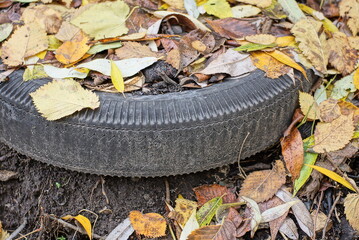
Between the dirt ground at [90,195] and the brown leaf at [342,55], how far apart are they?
479 millimetres

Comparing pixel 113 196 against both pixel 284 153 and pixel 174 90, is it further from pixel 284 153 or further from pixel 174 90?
pixel 284 153

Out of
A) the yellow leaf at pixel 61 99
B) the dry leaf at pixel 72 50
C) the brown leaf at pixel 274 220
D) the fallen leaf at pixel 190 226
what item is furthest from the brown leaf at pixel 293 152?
the dry leaf at pixel 72 50

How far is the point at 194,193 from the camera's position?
2123 mm

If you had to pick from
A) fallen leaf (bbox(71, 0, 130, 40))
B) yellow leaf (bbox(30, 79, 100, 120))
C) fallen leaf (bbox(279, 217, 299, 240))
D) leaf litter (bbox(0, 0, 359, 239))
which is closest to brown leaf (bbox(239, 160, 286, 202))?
leaf litter (bbox(0, 0, 359, 239))

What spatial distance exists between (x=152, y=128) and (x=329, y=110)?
2.64 feet

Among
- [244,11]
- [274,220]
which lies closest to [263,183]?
[274,220]

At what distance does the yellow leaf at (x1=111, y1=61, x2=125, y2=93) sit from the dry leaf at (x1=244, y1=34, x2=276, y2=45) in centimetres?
58

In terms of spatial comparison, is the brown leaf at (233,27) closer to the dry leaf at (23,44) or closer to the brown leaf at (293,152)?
the brown leaf at (293,152)

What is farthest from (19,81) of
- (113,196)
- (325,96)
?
(325,96)

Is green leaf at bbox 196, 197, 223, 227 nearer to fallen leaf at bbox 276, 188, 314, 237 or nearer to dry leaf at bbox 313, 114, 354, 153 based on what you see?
fallen leaf at bbox 276, 188, 314, 237

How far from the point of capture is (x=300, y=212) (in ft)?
A: 6.61

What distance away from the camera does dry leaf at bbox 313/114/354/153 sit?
2.08 metres

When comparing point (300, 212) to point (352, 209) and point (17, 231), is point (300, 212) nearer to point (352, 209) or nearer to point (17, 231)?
point (352, 209)

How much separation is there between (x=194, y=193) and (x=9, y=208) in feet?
2.66
